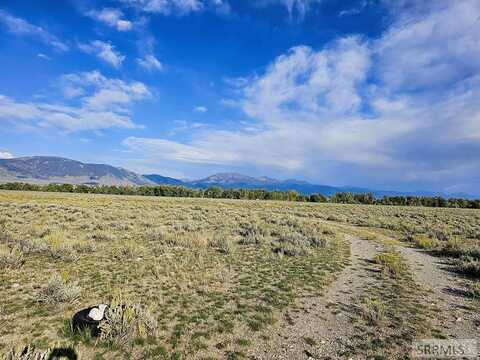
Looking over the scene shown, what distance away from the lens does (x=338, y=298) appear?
26.1ft

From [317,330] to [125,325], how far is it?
4.43 metres

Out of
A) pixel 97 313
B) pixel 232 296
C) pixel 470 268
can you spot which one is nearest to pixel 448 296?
pixel 470 268

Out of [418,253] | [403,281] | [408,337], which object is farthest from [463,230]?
[408,337]

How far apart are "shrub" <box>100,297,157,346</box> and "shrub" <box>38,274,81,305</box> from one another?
Answer: 1.94 meters

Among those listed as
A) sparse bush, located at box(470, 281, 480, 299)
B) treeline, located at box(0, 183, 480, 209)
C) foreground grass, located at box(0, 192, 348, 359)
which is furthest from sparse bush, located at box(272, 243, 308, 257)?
treeline, located at box(0, 183, 480, 209)

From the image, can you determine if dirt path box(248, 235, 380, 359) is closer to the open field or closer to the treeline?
the open field

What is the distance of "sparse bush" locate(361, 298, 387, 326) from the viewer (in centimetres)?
636

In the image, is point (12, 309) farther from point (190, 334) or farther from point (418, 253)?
point (418, 253)

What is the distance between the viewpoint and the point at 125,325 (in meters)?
5.49

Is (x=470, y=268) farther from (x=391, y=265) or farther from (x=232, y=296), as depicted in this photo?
(x=232, y=296)

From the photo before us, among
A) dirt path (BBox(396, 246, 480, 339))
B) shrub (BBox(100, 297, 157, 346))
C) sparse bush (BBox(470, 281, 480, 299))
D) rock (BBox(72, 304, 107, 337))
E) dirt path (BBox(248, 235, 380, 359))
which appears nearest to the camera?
dirt path (BBox(248, 235, 380, 359))

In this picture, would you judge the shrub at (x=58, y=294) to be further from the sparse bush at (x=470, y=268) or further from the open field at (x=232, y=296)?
the sparse bush at (x=470, y=268)

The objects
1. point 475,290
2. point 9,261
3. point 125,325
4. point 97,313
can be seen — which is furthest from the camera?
point 9,261

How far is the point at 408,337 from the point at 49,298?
9.01 meters
